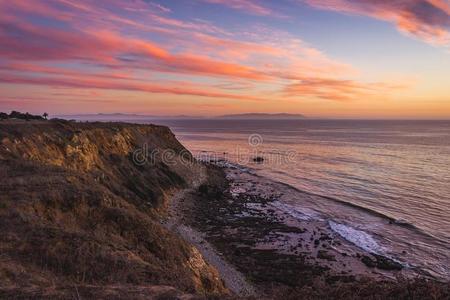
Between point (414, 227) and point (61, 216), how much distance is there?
30643 millimetres

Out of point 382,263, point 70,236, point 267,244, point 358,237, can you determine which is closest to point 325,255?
Result: point 382,263

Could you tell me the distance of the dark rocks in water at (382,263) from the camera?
25672mm

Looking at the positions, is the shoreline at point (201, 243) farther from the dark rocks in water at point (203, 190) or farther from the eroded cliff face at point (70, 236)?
the eroded cliff face at point (70, 236)

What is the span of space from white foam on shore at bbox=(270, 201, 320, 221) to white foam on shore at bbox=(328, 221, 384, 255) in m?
2.51

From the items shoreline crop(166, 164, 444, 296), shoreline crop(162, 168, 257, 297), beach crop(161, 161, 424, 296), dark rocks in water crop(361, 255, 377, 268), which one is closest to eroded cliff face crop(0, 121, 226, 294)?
shoreline crop(162, 168, 257, 297)

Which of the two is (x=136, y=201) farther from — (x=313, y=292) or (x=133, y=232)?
(x=313, y=292)

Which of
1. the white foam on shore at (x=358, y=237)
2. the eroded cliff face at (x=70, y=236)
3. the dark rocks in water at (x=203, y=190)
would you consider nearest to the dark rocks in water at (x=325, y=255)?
the white foam on shore at (x=358, y=237)

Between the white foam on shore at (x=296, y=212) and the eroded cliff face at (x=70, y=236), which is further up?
the eroded cliff face at (x=70, y=236)

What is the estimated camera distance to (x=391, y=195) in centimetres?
4684

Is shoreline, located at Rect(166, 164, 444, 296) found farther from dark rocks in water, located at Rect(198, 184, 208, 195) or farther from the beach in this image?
dark rocks in water, located at Rect(198, 184, 208, 195)

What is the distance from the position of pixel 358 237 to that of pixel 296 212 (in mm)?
8774

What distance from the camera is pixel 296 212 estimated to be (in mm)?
39781

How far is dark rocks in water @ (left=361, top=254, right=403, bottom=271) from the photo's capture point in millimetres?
25672

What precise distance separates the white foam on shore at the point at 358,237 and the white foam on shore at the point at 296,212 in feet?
8.23
